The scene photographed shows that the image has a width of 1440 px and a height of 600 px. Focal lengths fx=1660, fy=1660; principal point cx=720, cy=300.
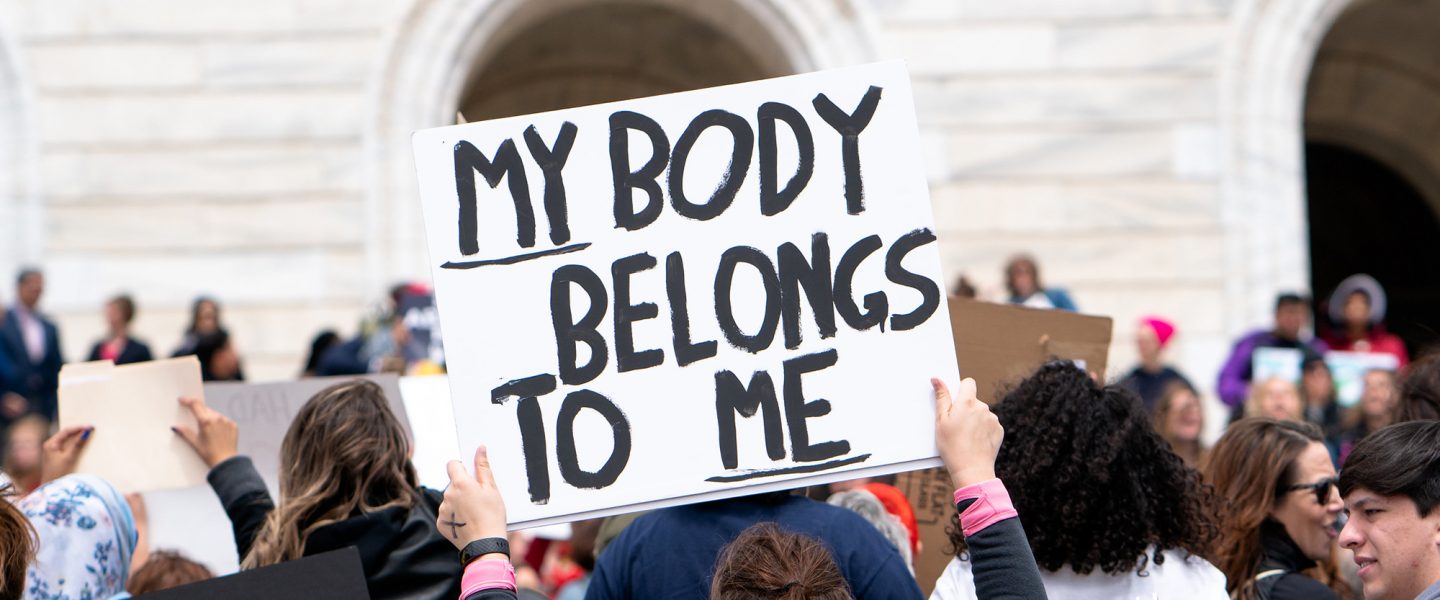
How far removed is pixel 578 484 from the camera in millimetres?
3016

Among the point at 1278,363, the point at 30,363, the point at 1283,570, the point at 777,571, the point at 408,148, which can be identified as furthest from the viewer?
the point at 408,148

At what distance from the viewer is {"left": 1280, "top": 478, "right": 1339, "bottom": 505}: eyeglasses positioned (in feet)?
11.7

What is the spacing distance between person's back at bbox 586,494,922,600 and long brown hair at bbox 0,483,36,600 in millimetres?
1098

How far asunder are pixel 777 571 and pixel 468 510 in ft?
1.91

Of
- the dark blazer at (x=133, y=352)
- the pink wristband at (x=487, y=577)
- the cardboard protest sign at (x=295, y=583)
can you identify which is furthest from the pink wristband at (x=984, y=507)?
the dark blazer at (x=133, y=352)

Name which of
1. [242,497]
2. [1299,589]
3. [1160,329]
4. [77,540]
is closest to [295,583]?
[77,540]

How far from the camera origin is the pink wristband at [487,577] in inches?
103

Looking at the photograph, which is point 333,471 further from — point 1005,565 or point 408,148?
point 408,148

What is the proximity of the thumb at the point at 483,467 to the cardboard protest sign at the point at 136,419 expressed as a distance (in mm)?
1301

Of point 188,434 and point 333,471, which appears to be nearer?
point 333,471

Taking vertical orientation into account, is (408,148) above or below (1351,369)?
above

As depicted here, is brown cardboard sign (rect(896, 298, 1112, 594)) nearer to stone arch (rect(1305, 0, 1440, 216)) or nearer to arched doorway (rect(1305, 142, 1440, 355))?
stone arch (rect(1305, 0, 1440, 216))

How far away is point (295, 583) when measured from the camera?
2.76 m

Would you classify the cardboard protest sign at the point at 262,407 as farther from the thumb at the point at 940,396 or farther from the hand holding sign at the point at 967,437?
the hand holding sign at the point at 967,437
